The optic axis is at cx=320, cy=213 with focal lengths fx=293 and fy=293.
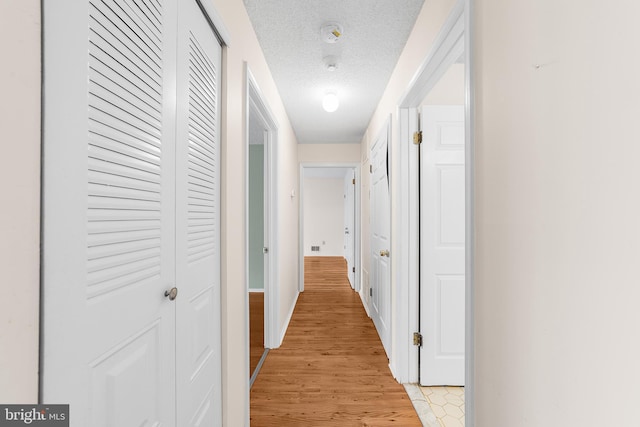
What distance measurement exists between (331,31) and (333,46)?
0.20m

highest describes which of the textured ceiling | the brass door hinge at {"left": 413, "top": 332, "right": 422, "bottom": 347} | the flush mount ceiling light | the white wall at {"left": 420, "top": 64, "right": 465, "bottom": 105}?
the textured ceiling

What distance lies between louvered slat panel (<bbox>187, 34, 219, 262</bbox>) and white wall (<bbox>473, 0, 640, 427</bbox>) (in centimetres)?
102

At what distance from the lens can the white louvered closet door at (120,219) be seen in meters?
0.52

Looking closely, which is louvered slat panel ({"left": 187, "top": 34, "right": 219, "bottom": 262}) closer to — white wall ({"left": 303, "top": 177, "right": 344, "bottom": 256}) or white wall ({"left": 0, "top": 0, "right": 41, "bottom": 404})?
white wall ({"left": 0, "top": 0, "right": 41, "bottom": 404})

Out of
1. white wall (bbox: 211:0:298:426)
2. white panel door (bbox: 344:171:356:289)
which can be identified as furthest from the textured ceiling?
white panel door (bbox: 344:171:356:289)

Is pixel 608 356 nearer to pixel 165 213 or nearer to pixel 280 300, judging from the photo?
pixel 165 213

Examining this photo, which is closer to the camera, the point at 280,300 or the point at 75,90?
the point at 75,90

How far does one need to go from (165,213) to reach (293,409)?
1611 millimetres

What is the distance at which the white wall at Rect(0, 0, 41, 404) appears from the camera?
43 cm

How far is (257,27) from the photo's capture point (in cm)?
178

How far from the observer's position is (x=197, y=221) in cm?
110

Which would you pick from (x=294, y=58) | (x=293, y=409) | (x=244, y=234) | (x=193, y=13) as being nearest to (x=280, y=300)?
(x=293, y=409)

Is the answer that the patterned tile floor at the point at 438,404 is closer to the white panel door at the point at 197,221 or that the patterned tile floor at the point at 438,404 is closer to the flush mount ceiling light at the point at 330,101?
the white panel door at the point at 197,221

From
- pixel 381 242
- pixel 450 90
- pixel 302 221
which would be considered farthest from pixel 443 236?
pixel 302 221
